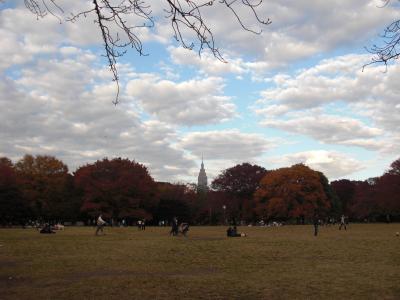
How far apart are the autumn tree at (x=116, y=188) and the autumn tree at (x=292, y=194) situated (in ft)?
62.9

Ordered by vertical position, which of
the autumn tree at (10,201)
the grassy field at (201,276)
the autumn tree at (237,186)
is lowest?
the grassy field at (201,276)

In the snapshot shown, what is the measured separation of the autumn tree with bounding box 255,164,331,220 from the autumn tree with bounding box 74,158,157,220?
19163 mm

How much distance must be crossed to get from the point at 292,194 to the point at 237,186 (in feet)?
63.2

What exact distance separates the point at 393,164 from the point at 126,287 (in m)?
90.4

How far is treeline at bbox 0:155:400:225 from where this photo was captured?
77750mm

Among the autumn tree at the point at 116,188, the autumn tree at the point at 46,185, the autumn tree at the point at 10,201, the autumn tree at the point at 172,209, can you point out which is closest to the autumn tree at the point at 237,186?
the autumn tree at the point at 172,209

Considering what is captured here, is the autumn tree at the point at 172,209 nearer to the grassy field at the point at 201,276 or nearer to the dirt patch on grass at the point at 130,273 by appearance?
the grassy field at the point at 201,276

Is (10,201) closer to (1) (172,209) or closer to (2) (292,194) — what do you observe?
(1) (172,209)

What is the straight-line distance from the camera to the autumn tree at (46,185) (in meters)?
84.8

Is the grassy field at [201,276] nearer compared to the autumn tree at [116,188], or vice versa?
the grassy field at [201,276]

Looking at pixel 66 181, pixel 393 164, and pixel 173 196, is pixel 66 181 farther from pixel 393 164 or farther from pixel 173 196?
pixel 393 164

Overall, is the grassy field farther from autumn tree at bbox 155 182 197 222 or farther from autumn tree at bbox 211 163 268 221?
autumn tree at bbox 211 163 268 221

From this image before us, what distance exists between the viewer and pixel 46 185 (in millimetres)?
87625

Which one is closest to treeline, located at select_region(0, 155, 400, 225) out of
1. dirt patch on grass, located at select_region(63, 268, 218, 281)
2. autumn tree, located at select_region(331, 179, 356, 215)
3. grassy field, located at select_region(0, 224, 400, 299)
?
autumn tree, located at select_region(331, 179, 356, 215)
